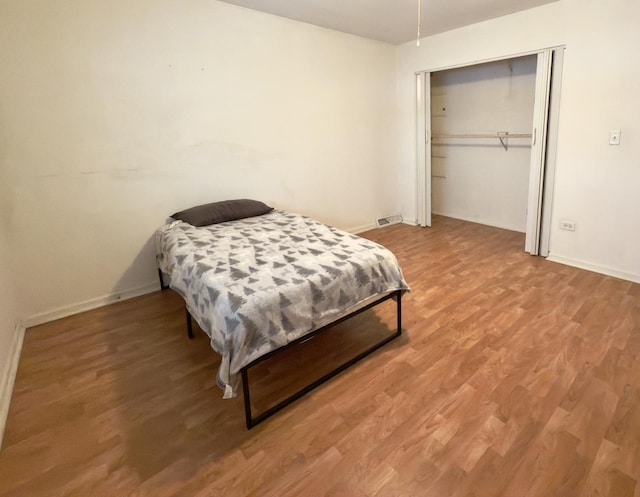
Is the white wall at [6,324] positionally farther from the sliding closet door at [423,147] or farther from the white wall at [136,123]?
the sliding closet door at [423,147]

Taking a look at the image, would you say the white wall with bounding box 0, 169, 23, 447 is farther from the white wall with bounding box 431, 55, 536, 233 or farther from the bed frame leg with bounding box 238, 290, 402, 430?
the white wall with bounding box 431, 55, 536, 233

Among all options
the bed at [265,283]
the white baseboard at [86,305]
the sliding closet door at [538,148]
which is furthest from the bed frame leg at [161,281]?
the sliding closet door at [538,148]

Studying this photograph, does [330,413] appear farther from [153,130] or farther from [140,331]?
[153,130]

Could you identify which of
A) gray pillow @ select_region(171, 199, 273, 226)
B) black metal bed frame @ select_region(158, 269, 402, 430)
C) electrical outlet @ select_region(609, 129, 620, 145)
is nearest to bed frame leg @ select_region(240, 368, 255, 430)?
black metal bed frame @ select_region(158, 269, 402, 430)

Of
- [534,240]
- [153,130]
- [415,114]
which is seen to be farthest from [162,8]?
[534,240]

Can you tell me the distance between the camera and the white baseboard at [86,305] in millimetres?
2761

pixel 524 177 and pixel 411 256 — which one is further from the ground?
pixel 524 177

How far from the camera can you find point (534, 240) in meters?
3.74

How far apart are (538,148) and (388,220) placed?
2.02 m

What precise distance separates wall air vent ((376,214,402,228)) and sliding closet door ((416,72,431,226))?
289 millimetres

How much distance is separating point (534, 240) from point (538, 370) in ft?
6.93

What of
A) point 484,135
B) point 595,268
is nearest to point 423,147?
point 484,135

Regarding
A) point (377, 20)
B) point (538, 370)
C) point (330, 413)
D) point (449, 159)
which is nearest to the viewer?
point (330, 413)

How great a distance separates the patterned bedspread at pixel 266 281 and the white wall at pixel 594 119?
2234 millimetres
